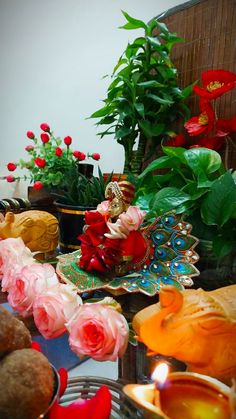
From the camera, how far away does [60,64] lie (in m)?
1.53

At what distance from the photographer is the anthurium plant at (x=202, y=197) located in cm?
53

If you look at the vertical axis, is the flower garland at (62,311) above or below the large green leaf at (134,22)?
below

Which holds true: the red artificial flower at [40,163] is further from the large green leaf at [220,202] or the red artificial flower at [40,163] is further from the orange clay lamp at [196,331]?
the orange clay lamp at [196,331]

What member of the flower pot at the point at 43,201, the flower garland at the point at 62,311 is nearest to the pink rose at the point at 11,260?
the flower garland at the point at 62,311

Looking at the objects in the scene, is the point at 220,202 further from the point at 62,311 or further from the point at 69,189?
the point at 69,189

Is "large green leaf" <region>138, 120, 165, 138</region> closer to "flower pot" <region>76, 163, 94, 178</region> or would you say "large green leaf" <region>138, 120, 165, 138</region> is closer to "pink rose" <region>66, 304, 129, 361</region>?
"flower pot" <region>76, 163, 94, 178</region>

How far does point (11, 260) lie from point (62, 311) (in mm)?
195

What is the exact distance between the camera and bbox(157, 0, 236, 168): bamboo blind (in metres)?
0.70

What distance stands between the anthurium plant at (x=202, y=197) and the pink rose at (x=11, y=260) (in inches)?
10.0

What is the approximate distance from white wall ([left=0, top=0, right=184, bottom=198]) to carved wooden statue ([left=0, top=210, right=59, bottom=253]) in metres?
0.61

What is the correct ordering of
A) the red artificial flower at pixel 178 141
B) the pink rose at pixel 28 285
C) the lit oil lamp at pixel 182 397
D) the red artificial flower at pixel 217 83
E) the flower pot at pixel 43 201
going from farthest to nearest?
the flower pot at pixel 43 201 → the red artificial flower at pixel 178 141 → the red artificial flower at pixel 217 83 → the pink rose at pixel 28 285 → the lit oil lamp at pixel 182 397

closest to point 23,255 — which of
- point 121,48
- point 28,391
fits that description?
point 28,391

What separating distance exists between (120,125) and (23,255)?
1.55ft

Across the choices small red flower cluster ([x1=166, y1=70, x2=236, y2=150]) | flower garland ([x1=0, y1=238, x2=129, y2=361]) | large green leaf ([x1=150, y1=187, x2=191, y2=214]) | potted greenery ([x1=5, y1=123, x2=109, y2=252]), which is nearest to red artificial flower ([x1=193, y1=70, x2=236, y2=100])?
small red flower cluster ([x1=166, y1=70, x2=236, y2=150])
